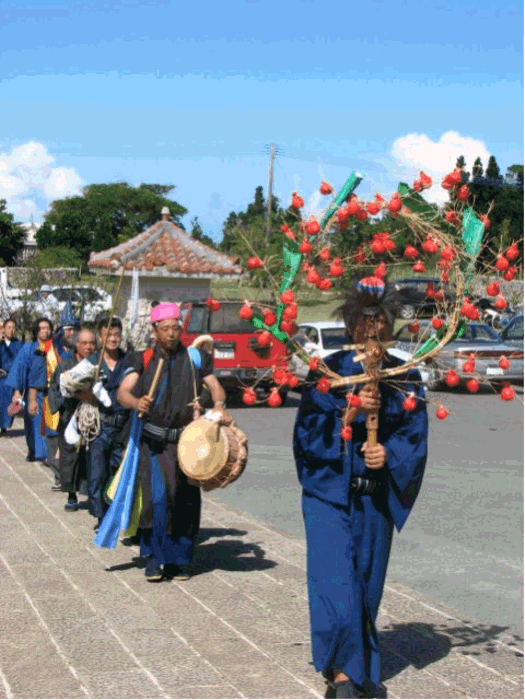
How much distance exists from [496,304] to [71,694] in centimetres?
257

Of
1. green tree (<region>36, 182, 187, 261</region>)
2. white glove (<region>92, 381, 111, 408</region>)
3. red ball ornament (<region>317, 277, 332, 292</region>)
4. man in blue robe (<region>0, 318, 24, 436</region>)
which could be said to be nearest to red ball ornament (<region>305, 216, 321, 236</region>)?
red ball ornament (<region>317, 277, 332, 292</region>)

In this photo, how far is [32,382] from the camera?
13375 mm

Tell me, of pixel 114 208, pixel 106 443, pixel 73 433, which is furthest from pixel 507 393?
pixel 114 208

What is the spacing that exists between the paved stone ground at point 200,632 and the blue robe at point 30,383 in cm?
412

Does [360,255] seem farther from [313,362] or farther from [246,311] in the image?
[246,311]

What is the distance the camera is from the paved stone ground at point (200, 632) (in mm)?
5871

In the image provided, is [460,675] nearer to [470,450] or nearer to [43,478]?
[43,478]

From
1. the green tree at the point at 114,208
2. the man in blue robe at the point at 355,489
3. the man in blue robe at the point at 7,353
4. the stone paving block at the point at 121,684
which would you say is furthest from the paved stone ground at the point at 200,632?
the green tree at the point at 114,208

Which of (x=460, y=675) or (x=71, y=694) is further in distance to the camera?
(x=460, y=675)

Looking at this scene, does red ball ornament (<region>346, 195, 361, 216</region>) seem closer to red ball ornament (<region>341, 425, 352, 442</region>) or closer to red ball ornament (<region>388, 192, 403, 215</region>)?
red ball ornament (<region>388, 192, 403, 215</region>)

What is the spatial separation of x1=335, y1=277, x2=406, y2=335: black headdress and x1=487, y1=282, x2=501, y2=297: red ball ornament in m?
0.39

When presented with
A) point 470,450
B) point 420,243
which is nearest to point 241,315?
point 420,243

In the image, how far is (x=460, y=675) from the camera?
6.10 metres

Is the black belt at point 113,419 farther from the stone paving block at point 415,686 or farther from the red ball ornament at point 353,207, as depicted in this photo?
the red ball ornament at point 353,207
